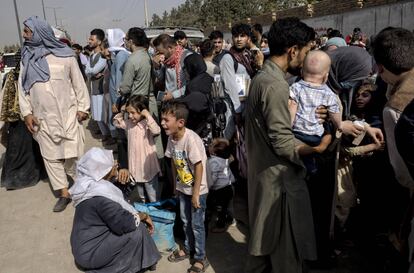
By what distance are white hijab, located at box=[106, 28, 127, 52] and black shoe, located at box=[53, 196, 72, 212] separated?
243 cm

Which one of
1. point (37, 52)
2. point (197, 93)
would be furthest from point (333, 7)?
point (37, 52)

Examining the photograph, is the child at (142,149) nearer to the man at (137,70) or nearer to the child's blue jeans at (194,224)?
the child's blue jeans at (194,224)

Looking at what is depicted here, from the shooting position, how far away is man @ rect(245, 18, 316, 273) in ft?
6.64

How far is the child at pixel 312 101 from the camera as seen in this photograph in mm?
2283

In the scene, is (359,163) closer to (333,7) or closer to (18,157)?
(18,157)

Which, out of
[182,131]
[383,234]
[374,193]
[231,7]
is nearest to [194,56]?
[182,131]

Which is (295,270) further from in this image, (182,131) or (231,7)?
(231,7)

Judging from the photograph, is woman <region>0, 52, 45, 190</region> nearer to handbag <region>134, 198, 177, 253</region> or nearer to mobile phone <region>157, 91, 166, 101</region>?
mobile phone <region>157, 91, 166, 101</region>

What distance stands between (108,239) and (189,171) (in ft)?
2.69

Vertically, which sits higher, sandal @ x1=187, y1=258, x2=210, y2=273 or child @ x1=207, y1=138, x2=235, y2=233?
child @ x1=207, y1=138, x2=235, y2=233

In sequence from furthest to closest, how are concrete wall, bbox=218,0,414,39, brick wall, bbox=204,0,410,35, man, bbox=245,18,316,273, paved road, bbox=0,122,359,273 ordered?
brick wall, bbox=204,0,410,35
concrete wall, bbox=218,0,414,39
paved road, bbox=0,122,359,273
man, bbox=245,18,316,273

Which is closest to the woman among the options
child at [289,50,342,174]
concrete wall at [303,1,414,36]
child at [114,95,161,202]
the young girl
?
child at [114,95,161,202]

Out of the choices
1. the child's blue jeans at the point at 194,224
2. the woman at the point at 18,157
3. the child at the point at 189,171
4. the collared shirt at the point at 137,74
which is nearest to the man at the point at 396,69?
the child at the point at 189,171

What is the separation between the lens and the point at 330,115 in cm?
232
